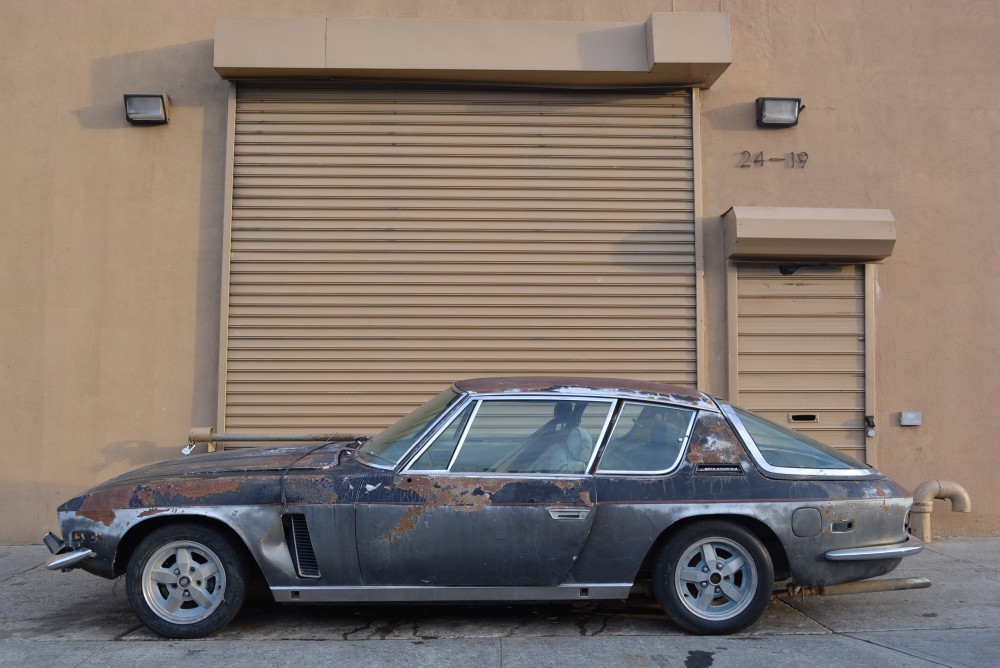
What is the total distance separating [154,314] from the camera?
27.4 feet

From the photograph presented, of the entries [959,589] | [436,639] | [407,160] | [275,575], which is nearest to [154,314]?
[407,160]

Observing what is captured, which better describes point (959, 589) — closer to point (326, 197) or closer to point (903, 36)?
point (903, 36)

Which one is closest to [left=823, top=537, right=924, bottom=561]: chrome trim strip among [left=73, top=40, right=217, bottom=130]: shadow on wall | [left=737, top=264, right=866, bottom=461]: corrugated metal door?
[left=737, top=264, right=866, bottom=461]: corrugated metal door

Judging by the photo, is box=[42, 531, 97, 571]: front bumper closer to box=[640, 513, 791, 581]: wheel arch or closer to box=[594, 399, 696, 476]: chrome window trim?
box=[594, 399, 696, 476]: chrome window trim

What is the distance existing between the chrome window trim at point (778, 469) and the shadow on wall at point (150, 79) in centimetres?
575

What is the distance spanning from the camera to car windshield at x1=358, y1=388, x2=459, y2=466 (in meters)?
5.34

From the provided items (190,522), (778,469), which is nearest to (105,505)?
(190,522)

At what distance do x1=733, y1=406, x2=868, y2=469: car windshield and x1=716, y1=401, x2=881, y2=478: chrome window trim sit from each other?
3 centimetres

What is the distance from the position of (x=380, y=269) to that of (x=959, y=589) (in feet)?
17.7

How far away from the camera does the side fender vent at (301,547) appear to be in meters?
5.11

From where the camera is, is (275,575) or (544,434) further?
(544,434)

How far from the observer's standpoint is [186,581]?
515 centimetres

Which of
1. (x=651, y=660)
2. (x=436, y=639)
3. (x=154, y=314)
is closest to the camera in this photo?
(x=651, y=660)

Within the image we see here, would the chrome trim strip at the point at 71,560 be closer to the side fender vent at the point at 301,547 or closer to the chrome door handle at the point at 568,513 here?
the side fender vent at the point at 301,547
